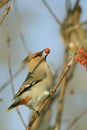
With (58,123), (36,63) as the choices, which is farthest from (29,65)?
(58,123)

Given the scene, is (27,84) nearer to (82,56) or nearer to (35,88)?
(35,88)

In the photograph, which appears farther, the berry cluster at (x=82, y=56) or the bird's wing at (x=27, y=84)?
the bird's wing at (x=27, y=84)

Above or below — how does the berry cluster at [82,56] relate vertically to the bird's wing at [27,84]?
below

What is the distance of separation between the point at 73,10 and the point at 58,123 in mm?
975

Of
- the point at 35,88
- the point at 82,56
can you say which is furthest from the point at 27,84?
the point at 82,56

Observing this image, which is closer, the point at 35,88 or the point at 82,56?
the point at 82,56

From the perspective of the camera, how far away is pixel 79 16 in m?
3.62

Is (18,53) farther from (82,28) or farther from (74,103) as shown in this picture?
(82,28)

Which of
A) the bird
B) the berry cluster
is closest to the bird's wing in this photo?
the bird

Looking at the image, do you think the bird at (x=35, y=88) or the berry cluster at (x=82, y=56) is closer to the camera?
the berry cluster at (x=82, y=56)

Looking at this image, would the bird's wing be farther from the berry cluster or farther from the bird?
the berry cluster

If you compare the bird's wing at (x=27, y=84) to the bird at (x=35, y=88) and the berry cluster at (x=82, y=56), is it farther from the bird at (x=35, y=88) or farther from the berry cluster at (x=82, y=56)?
the berry cluster at (x=82, y=56)

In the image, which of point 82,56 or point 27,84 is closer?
point 82,56

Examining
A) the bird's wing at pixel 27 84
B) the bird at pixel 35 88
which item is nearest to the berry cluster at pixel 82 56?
the bird at pixel 35 88
